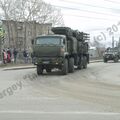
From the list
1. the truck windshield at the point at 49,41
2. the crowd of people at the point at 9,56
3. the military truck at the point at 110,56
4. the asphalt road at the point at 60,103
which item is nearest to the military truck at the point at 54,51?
the truck windshield at the point at 49,41

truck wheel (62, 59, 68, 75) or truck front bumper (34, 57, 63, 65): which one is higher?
truck front bumper (34, 57, 63, 65)

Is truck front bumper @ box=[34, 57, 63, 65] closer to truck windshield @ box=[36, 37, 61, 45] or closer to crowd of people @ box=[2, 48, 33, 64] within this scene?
truck windshield @ box=[36, 37, 61, 45]

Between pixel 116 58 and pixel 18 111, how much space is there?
48242 millimetres

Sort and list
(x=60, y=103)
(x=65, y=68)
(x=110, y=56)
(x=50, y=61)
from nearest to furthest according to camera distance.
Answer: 1. (x=60, y=103)
2. (x=50, y=61)
3. (x=65, y=68)
4. (x=110, y=56)

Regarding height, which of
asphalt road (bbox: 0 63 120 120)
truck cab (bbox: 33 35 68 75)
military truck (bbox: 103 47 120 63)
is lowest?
military truck (bbox: 103 47 120 63)

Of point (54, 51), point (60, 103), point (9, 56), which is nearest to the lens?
point (60, 103)

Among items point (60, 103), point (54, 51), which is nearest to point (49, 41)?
point (54, 51)

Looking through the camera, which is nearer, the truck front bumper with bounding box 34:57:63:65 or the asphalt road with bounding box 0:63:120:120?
the asphalt road with bounding box 0:63:120:120

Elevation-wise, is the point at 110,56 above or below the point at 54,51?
below

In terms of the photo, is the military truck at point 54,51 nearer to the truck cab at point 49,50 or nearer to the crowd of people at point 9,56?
the truck cab at point 49,50

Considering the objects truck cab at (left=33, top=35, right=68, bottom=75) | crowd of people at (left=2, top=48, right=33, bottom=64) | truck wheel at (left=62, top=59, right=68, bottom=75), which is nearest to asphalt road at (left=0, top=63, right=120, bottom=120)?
truck cab at (left=33, top=35, right=68, bottom=75)

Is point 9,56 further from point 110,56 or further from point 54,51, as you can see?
point 54,51

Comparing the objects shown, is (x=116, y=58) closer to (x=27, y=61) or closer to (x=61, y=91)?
(x=27, y=61)

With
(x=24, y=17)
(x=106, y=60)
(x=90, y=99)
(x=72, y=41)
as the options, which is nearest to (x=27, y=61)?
(x=106, y=60)
